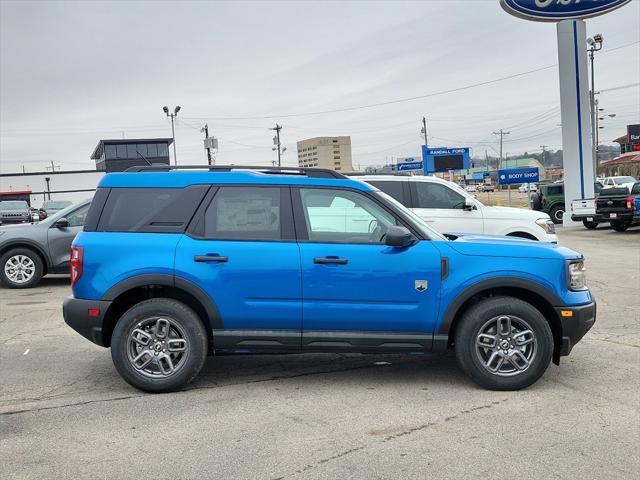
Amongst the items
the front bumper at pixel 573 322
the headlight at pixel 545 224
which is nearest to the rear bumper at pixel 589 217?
the headlight at pixel 545 224

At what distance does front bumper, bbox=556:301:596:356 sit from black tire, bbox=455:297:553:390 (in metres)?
0.16

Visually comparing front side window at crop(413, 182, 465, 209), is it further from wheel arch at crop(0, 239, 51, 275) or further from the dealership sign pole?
the dealership sign pole

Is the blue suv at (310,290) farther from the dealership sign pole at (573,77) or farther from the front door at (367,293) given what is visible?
the dealership sign pole at (573,77)

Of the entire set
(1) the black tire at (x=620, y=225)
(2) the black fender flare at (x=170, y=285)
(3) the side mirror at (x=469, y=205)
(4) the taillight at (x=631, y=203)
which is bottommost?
(1) the black tire at (x=620, y=225)

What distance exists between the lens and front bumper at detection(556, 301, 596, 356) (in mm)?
5145

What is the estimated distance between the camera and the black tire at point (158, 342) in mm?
5125

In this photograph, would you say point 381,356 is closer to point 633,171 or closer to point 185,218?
point 185,218

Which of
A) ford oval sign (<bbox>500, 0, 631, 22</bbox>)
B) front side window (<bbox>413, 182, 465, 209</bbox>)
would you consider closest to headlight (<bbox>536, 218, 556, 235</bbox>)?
front side window (<bbox>413, 182, 465, 209</bbox>)

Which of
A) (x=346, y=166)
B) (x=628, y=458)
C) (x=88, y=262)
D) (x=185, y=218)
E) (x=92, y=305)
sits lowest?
(x=628, y=458)

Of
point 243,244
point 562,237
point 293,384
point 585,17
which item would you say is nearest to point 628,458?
point 293,384

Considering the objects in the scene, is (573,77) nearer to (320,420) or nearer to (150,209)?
(150,209)

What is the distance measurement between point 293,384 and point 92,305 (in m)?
1.85

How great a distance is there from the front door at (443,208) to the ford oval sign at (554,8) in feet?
54.0

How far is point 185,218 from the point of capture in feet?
17.3
